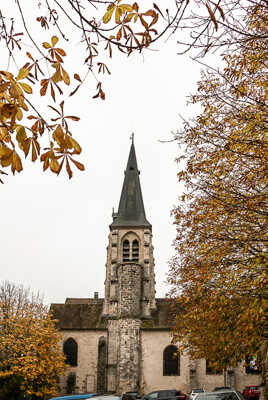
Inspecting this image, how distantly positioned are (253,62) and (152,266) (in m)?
35.3

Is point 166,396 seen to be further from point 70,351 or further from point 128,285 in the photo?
point 128,285

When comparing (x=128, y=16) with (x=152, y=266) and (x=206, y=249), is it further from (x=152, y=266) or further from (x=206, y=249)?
(x=152, y=266)

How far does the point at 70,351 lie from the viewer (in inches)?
1372

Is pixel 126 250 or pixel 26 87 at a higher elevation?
pixel 126 250

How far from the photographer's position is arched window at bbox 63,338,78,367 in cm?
3444

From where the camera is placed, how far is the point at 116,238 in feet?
137

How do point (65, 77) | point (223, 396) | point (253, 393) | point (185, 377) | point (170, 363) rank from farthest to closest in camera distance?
point (170, 363), point (185, 377), point (253, 393), point (223, 396), point (65, 77)

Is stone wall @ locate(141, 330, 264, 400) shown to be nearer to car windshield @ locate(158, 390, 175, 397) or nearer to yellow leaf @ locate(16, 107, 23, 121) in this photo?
car windshield @ locate(158, 390, 175, 397)

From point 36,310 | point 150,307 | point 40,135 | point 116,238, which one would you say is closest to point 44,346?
point 36,310

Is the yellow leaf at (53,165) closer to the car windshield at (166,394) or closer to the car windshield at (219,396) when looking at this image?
the car windshield at (219,396)

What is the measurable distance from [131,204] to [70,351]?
55.0 feet

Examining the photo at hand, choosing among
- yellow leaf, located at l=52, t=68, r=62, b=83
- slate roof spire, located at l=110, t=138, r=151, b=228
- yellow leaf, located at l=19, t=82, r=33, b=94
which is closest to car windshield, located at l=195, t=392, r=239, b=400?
yellow leaf, located at l=52, t=68, r=62, b=83

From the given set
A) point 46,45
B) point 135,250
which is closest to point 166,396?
point 135,250

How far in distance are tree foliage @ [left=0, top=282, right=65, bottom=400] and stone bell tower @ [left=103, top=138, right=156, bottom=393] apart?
6809mm
